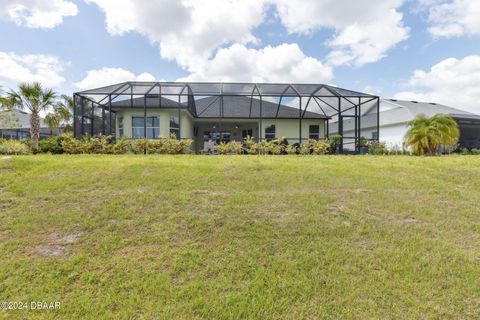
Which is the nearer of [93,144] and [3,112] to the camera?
[93,144]

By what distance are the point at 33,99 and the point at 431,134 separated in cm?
2066

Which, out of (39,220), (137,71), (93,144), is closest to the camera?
(39,220)

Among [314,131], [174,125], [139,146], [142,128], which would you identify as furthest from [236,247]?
[314,131]

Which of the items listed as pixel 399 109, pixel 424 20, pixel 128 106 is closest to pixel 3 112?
pixel 128 106

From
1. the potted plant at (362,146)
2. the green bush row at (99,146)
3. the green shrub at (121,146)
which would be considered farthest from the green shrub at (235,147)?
the potted plant at (362,146)

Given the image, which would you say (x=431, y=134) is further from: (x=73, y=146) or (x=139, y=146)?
(x=73, y=146)

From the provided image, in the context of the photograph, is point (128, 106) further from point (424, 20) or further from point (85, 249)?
point (424, 20)

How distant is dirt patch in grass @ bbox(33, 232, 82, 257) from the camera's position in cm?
350

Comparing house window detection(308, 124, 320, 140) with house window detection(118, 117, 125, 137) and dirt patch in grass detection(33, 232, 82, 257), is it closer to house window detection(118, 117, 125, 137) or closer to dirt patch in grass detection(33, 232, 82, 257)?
house window detection(118, 117, 125, 137)

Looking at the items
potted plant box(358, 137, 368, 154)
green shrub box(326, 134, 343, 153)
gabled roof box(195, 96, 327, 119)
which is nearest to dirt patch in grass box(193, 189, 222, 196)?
green shrub box(326, 134, 343, 153)

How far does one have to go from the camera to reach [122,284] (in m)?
3.00

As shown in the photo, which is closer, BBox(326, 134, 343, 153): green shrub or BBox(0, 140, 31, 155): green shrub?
BBox(0, 140, 31, 155): green shrub

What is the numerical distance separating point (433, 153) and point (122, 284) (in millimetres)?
15105

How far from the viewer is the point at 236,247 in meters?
3.69
